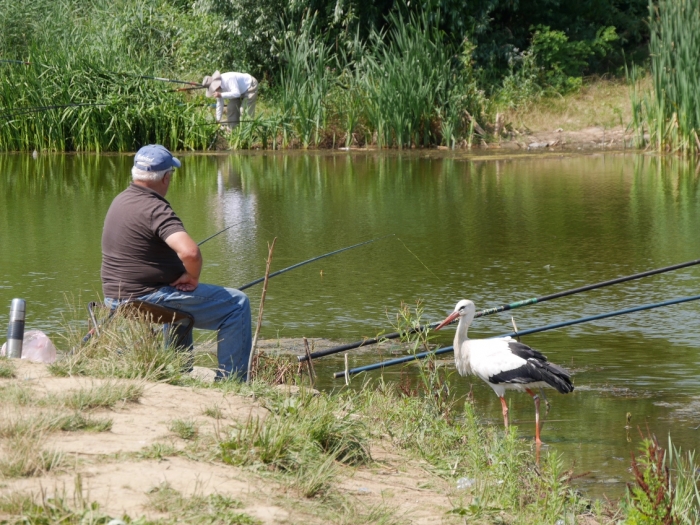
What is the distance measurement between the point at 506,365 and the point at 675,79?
557 inches

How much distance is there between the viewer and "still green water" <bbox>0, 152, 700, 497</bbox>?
644 centimetres

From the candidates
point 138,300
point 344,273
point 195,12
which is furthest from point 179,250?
point 195,12

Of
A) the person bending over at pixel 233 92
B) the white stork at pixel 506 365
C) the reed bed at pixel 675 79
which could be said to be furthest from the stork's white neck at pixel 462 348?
the person bending over at pixel 233 92

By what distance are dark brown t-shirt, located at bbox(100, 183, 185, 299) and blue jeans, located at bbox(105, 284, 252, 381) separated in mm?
68

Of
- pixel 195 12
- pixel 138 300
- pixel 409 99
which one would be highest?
pixel 195 12

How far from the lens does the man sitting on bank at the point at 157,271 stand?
5.68 m

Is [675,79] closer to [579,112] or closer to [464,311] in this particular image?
[579,112]

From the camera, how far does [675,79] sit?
61.0 feet

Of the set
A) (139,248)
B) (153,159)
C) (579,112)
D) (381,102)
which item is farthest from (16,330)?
(579,112)

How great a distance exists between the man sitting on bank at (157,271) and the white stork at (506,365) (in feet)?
3.56

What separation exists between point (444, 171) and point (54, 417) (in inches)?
578

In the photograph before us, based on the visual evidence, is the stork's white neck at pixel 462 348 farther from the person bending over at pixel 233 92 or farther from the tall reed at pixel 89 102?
the person bending over at pixel 233 92

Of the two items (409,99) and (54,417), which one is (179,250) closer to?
(54,417)

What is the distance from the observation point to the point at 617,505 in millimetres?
4750
